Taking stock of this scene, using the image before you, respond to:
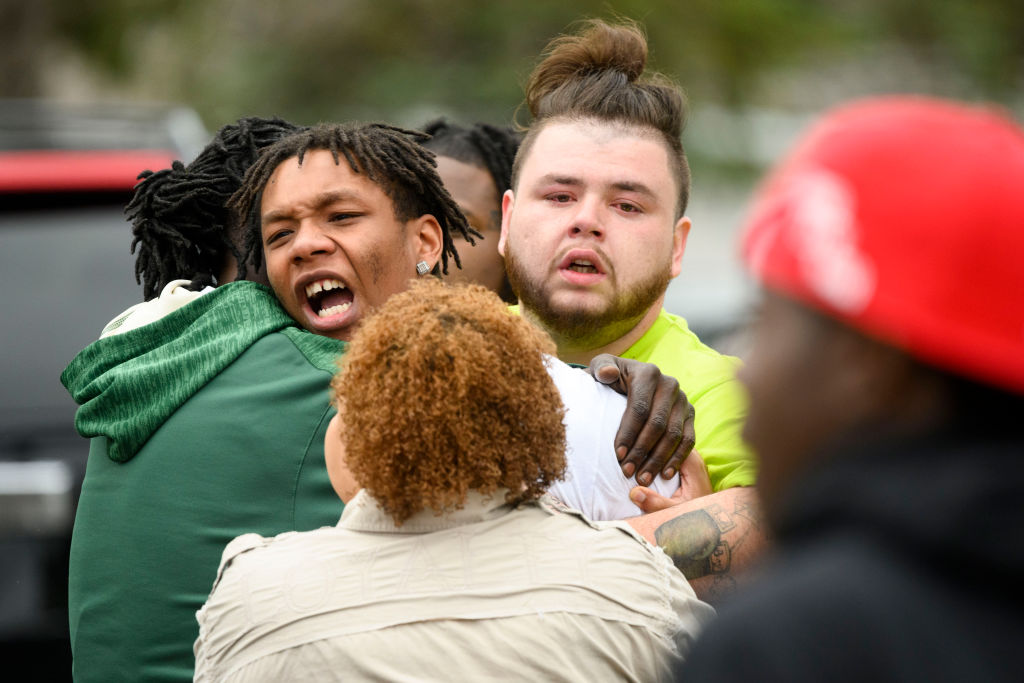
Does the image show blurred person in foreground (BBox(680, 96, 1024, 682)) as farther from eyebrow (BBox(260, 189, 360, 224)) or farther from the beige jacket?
eyebrow (BBox(260, 189, 360, 224))

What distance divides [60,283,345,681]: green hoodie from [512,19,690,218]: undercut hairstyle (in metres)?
1.34

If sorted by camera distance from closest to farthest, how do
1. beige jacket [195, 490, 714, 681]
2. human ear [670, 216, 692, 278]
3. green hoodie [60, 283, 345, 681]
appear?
beige jacket [195, 490, 714, 681] < green hoodie [60, 283, 345, 681] < human ear [670, 216, 692, 278]

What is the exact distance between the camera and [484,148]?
4.31m

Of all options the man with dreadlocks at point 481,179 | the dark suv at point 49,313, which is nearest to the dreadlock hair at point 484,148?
the man with dreadlocks at point 481,179

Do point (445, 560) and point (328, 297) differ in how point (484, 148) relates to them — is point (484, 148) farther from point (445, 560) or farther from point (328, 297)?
point (445, 560)

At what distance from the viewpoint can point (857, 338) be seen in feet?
4.10

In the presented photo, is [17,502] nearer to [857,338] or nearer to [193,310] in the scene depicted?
[193,310]

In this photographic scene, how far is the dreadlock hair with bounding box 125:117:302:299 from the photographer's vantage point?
3.18m

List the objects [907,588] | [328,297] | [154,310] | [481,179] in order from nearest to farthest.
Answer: [907,588], [154,310], [328,297], [481,179]

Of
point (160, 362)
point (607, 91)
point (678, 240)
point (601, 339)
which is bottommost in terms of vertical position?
point (601, 339)

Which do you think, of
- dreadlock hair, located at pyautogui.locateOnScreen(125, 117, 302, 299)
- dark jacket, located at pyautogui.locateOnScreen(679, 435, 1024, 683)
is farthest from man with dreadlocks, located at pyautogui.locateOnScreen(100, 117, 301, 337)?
dark jacket, located at pyautogui.locateOnScreen(679, 435, 1024, 683)

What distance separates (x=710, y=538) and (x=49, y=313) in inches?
120

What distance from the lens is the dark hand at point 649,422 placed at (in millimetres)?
2525

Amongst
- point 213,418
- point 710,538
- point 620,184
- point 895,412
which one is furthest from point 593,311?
point 895,412
